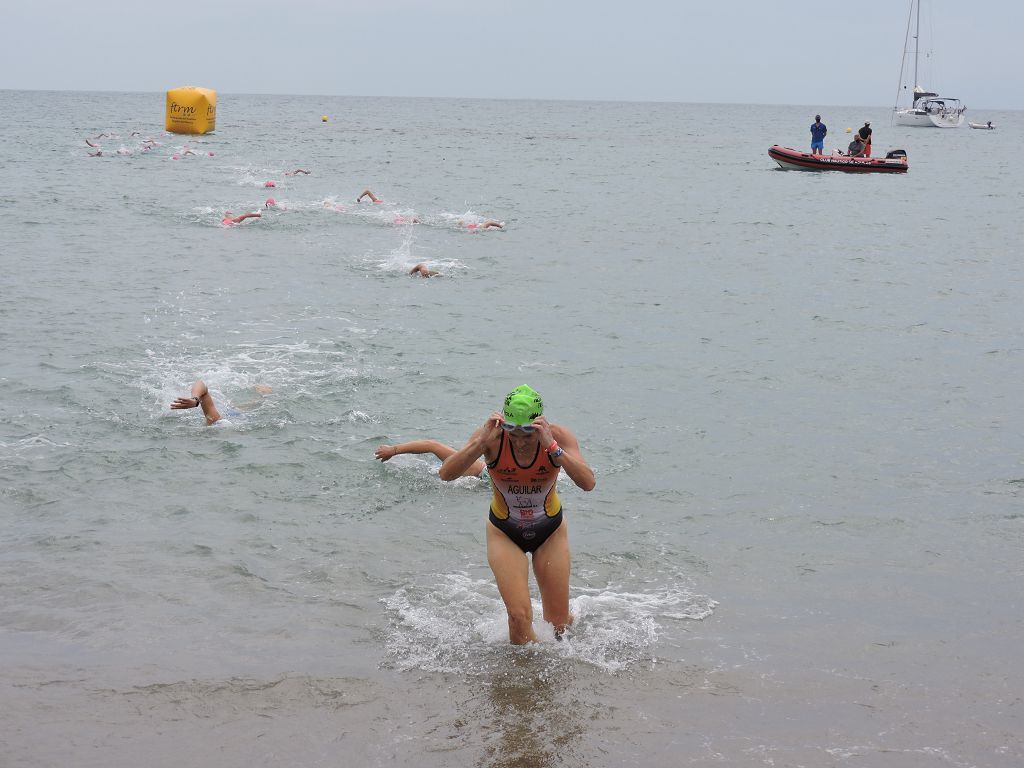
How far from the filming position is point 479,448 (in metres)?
6.44

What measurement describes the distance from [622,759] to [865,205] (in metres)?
33.2

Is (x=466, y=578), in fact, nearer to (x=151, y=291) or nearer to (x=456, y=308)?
(x=456, y=308)

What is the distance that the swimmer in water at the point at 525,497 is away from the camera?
6.36m

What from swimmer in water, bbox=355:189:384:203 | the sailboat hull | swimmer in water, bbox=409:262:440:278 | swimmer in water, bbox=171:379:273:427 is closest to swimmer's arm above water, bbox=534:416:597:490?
swimmer in water, bbox=171:379:273:427

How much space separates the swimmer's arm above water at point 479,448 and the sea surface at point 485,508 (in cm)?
118

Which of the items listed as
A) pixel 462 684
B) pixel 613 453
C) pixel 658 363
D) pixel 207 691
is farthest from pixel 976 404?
pixel 207 691

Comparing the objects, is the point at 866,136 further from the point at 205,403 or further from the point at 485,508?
the point at 485,508

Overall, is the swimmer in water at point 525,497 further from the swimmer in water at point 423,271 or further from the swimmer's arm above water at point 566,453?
the swimmer in water at point 423,271

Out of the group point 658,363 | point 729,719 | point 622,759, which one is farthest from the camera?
point 658,363

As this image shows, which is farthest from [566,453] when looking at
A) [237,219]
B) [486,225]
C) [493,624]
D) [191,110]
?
[191,110]

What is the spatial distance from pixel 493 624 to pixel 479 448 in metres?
1.36

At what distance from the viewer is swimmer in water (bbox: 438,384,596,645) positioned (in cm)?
636

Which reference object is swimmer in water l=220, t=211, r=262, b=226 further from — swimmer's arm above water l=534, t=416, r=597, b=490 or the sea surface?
swimmer's arm above water l=534, t=416, r=597, b=490

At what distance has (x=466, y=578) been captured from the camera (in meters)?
7.83
